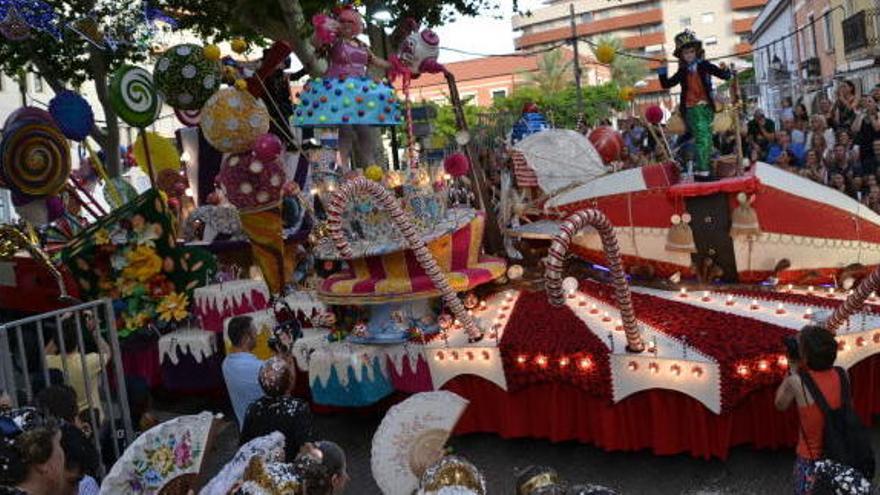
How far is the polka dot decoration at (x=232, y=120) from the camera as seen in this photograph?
8.64m

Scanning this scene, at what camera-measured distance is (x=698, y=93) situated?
829cm

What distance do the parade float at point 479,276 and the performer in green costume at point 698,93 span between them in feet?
1.41

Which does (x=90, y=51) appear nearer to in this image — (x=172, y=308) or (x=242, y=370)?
(x=172, y=308)

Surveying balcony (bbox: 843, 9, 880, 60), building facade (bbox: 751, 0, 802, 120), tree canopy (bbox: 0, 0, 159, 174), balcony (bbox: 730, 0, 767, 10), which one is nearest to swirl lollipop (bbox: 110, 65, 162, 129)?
tree canopy (bbox: 0, 0, 159, 174)

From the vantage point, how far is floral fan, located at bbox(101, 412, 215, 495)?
3461mm

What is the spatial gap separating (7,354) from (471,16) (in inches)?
548

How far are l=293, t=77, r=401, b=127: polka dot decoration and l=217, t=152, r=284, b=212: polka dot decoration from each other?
85 cm

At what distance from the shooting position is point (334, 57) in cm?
832

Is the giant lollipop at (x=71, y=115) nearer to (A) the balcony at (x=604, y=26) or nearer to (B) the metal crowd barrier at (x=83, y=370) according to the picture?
(B) the metal crowd barrier at (x=83, y=370)

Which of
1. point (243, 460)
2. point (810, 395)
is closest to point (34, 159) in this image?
point (243, 460)

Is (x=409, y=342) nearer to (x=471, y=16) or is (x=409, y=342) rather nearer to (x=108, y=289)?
(x=108, y=289)

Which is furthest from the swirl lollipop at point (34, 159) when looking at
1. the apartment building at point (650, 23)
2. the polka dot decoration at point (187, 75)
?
the apartment building at point (650, 23)

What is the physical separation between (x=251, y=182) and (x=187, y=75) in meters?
1.66

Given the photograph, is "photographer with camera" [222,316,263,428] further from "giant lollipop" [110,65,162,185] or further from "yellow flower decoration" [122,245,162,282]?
"giant lollipop" [110,65,162,185]
